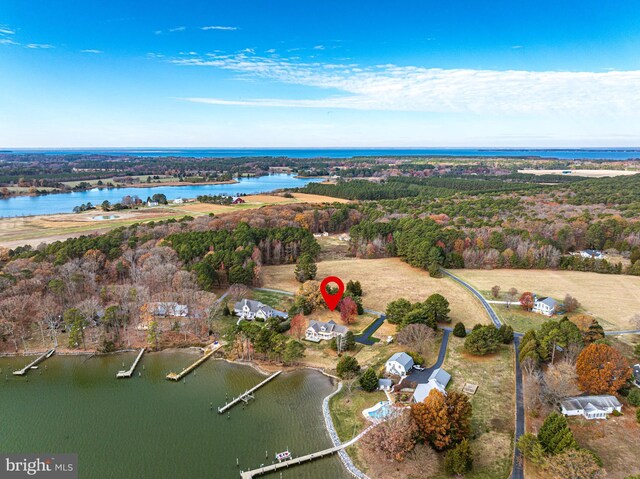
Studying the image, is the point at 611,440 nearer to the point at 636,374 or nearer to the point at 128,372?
the point at 636,374

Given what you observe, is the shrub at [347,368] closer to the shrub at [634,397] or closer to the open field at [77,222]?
the shrub at [634,397]

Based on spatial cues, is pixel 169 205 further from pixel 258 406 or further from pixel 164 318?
pixel 258 406

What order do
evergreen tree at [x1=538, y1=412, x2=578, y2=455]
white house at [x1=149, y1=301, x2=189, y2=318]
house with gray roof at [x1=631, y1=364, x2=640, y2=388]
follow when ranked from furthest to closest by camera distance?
white house at [x1=149, y1=301, x2=189, y2=318] < house with gray roof at [x1=631, y1=364, x2=640, y2=388] < evergreen tree at [x1=538, y1=412, x2=578, y2=455]

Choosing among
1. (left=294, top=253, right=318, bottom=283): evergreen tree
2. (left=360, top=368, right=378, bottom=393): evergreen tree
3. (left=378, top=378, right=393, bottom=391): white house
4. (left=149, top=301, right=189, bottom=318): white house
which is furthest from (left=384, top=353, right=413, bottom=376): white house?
(left=294, top=253, right=318, bottom=283): evergreen tree

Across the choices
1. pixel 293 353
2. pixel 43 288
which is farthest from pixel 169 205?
pixel 293 353

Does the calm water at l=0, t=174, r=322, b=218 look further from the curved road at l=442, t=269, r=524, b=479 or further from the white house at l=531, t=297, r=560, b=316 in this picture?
the white house at l=531, t=297, r=560, b=316

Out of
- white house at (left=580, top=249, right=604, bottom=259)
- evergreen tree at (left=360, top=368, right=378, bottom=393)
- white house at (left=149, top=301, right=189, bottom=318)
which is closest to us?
evergreen tree at (left=360, top=368, right=378, bottom=393)

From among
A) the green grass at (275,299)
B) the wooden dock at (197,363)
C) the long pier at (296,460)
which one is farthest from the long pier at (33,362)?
the long pier at (296,460)
